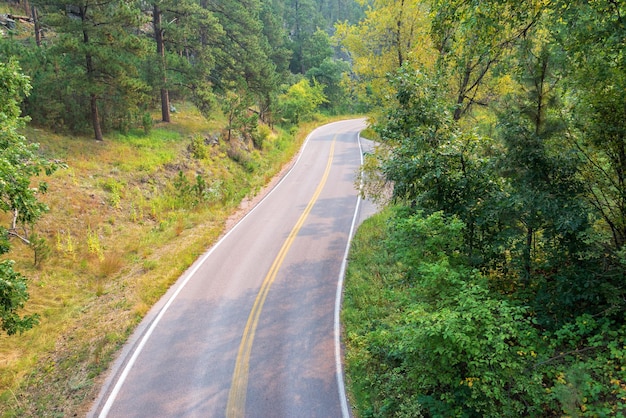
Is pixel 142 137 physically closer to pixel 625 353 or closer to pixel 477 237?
pixel 477 237

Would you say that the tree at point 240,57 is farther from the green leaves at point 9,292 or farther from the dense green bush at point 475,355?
the dense green bush at point 475,355

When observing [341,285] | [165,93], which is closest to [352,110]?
[165,93]

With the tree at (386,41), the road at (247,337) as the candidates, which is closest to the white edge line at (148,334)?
the road at (247,337)

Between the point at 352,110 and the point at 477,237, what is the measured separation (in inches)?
2237

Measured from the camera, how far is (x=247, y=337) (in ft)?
37.3

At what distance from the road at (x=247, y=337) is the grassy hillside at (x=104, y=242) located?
2.75 feet

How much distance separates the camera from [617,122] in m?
6.48

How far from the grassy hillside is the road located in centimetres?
84

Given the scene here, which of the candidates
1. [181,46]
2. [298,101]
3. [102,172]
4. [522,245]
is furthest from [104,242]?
[298,101]

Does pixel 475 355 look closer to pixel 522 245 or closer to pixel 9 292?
pixel 522 245

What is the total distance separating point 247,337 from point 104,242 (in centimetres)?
881

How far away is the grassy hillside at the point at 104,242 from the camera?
10141 mm

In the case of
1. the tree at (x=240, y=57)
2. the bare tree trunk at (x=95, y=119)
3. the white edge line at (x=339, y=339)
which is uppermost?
the tree at (x=240, y=57)

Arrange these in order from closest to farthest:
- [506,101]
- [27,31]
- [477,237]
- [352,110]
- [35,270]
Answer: [506,101] < [477,237] < [35,270] < [27,31] < [352,110]
